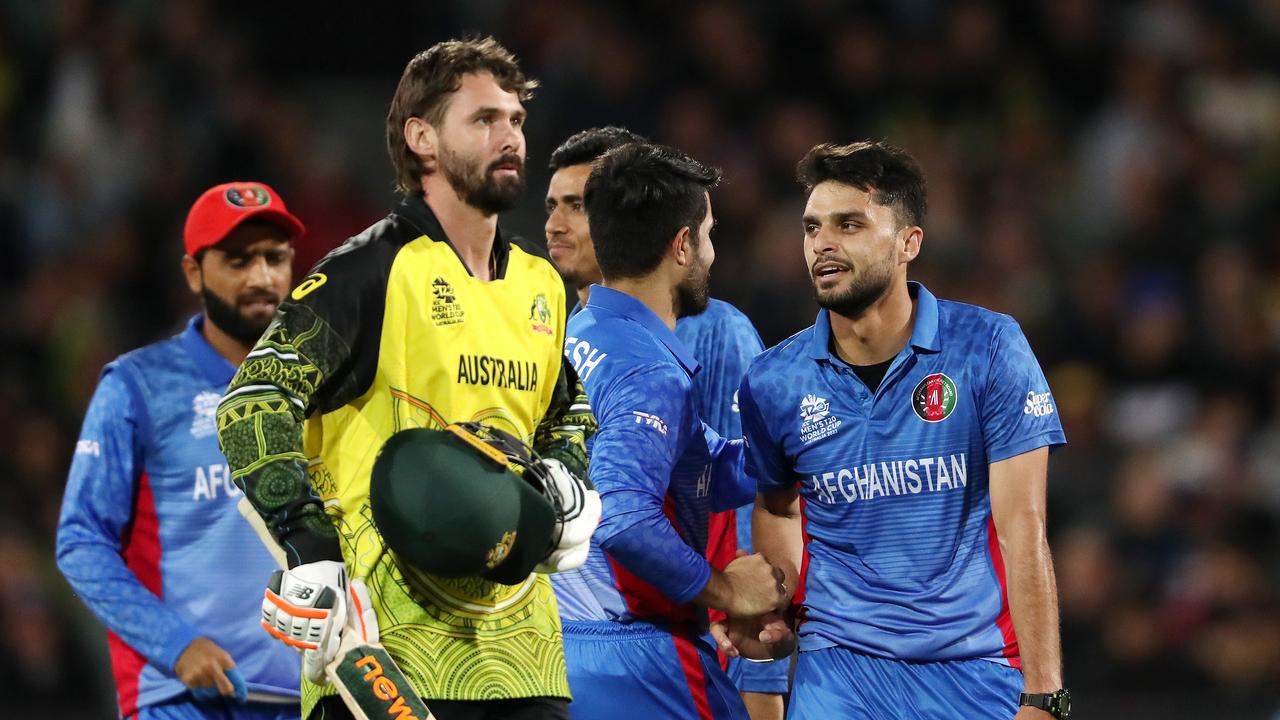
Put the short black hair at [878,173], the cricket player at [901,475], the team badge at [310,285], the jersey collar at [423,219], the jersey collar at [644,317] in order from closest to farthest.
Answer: the team badge at [310,285] → the jersey collar at [423,219] → the cricket player at [901,475] → the short black hair at [878,173] → the jersey collar at [644,317]

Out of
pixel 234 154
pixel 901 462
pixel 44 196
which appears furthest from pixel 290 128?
pixel 901 462

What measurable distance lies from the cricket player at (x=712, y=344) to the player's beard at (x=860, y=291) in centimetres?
79

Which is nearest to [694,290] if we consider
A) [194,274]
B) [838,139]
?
[194,274]

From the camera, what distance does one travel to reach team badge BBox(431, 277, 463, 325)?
4.41 m

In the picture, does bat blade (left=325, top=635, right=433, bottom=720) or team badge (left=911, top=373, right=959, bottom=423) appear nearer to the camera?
bat blade (left=325, top=635, right=433, bottom=720)

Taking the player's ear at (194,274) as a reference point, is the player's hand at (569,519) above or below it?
below

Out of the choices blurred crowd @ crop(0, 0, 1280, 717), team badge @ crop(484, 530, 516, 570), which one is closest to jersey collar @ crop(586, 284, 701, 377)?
team badge @ crop(484, 530, 516, 570)

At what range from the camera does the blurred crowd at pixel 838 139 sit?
10.6 metres

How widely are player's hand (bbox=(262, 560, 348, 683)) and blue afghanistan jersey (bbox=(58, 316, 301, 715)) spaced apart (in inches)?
81.0

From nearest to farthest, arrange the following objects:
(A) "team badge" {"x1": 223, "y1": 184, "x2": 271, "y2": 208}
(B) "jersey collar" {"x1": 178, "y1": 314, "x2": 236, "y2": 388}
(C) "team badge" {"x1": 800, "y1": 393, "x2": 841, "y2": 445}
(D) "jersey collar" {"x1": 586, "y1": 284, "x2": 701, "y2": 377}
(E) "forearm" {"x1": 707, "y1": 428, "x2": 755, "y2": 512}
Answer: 1. (C) "team badge" {"x1": 800, "y1": 393, "x2": 841, "y2": 445}
2. (D) "jersey collar" {"x1": 586, "y1": 284, "x2": 701, "y2": 377}
3. (E) "forearm" {"x1": 707, "y1": 428, "x2": 755, "y2": 512}
4. (B) "jersey collar" {"x1": 178, "y1": 314, "x2": 236, "y2": 388}
5. (A) "team badge" {"x1": 223, "y1": 184, "x2": 271, "y2": 208}

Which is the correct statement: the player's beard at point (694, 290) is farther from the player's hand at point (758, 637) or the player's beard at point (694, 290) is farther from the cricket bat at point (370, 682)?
the cricket bat at point (370, 682)

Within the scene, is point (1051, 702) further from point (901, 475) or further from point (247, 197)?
point (247, 197)

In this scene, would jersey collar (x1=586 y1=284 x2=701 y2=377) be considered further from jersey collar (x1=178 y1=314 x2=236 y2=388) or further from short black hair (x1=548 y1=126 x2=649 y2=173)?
jersey collar (x1=178 y1=314 x2=236 y2=388)

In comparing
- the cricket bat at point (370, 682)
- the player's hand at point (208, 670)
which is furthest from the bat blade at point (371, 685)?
the player's hand at point (208, 670)
